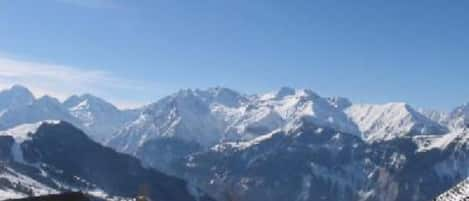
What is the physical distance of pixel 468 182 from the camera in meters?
46.3

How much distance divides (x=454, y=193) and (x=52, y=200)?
74.8 ft

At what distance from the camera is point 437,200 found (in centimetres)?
4672

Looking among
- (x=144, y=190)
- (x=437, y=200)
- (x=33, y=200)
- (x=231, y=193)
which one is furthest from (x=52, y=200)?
(x=437, y=200)

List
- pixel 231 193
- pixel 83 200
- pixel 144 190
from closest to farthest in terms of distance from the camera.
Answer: pixel 144 190, pixel 83 200, pixel 231 193

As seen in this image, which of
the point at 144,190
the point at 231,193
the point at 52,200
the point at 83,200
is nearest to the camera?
the point at 144,190

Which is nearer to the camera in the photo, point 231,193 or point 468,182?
point 468,182

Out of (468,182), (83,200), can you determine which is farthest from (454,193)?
(83,200)

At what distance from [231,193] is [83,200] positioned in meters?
13.5

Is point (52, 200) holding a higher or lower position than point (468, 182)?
lower

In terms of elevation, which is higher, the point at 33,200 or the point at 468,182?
the point at 468,182

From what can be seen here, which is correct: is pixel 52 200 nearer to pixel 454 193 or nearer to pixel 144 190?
pixel 144 190

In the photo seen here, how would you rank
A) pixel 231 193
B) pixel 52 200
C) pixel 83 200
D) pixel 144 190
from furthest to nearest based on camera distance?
pixel 231 193 < pixel 83 200 < pixel 52 200 < pixel 144 190

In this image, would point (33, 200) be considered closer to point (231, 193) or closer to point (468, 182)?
point (231, 193)

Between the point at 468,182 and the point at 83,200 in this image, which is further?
the point at 83,200
